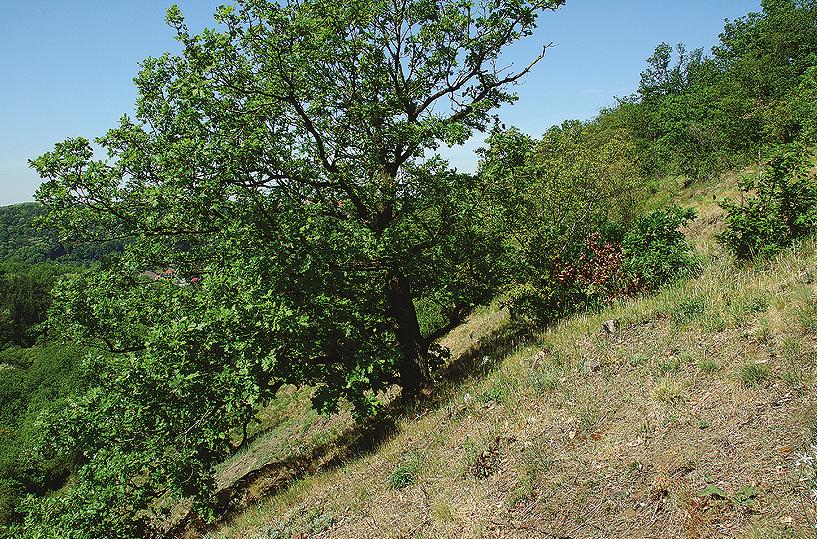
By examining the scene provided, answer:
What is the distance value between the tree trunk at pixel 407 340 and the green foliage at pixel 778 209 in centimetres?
782

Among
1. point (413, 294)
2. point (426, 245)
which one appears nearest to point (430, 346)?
point (413, 294)

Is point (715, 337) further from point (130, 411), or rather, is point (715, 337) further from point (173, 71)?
point (173, 71)

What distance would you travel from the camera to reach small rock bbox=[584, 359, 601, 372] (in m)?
8.50

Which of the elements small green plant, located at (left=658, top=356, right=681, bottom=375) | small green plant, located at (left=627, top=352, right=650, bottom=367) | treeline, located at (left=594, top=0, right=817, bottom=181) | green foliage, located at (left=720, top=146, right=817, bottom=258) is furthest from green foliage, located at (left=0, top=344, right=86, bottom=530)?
treeline, located at (left=594, top=0, right=817, bottom=181)

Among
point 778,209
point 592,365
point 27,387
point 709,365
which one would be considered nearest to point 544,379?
point 592,365

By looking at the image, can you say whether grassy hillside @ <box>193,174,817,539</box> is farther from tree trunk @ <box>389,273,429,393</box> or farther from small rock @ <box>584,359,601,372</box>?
tree trunk @ <box>389,273,429,393</box>

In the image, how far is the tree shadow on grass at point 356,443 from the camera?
11273 millimetres

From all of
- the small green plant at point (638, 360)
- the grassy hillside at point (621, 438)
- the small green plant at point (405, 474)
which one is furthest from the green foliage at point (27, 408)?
the small green plant at point (638, 360)

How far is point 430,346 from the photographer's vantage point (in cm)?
1396

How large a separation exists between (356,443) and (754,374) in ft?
29.1

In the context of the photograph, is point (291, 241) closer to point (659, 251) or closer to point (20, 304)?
point (659, 251)

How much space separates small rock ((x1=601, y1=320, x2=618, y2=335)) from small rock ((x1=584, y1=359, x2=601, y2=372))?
48.4 inches

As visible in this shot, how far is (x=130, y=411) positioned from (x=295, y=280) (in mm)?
4569

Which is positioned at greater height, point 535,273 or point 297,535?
point 535,273
